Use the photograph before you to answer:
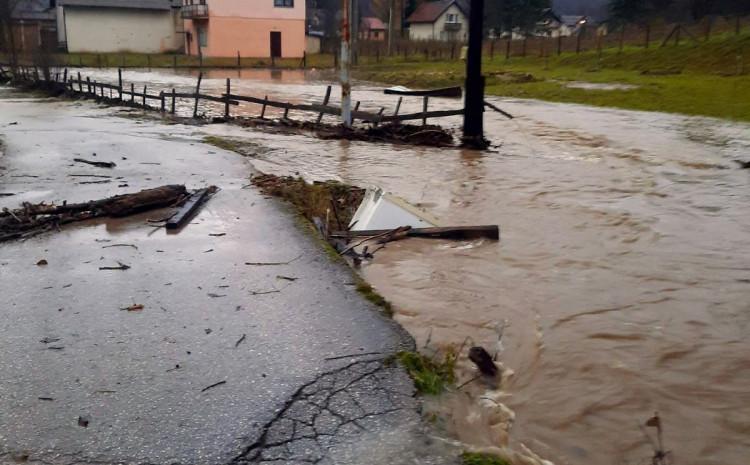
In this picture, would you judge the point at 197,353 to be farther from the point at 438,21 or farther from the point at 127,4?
the point at 438,21

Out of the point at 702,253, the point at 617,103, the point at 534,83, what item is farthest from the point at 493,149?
the point at 534,83

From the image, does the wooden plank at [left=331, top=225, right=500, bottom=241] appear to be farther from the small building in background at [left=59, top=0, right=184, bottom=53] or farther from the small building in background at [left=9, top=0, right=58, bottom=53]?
the small building in background at [left=59, top=0, right=184, bottom=53]

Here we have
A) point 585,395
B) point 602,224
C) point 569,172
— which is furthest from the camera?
point 569,172

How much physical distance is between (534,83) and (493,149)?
21529 mm

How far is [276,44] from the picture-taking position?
225 feet

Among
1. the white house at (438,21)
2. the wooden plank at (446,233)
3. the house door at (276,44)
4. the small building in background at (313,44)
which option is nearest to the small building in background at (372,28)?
the white house at (438,21)

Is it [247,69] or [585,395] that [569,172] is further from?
[247,69]

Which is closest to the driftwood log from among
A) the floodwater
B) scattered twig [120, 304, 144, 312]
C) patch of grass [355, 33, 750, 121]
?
scattered twig [120, 304, 144, 312]

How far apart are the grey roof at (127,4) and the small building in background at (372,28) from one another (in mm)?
28910

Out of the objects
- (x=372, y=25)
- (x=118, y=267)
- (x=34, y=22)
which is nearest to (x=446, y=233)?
(x=118, y=267)

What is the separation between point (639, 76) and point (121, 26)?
48890 millimetres

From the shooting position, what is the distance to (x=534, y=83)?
3800 centimetres

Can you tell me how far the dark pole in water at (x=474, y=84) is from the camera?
1644 cm

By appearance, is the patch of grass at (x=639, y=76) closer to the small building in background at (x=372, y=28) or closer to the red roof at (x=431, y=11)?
the red roof at (x=431, y=11)
